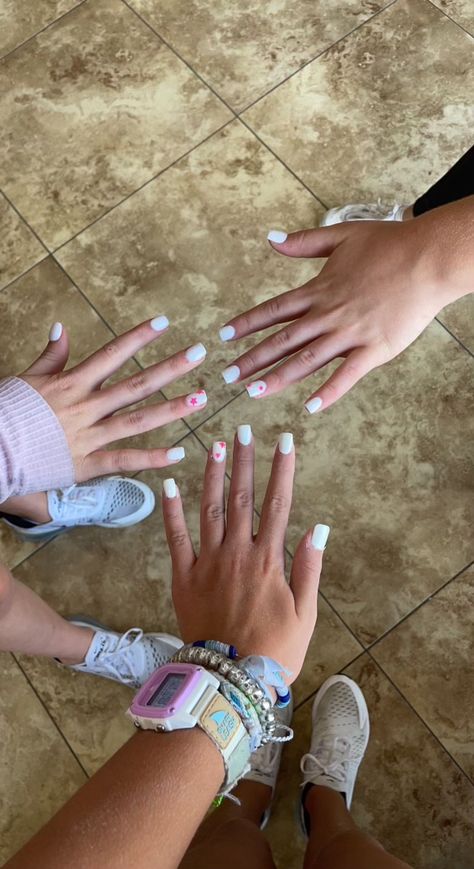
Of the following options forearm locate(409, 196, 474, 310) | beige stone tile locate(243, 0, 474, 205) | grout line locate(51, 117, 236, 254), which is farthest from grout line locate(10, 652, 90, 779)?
beige stone tile locate(243, 0, 474, 205)

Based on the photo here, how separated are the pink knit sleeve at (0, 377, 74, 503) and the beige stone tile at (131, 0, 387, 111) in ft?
3.61

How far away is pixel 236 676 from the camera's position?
0.73 meters

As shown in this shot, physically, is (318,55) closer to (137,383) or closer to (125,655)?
(137,383)

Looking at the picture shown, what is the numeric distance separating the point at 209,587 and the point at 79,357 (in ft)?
2.74

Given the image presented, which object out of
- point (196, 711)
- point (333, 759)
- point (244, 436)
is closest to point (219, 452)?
point (244, 436)

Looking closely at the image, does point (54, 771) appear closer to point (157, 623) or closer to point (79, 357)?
point (157, 623)

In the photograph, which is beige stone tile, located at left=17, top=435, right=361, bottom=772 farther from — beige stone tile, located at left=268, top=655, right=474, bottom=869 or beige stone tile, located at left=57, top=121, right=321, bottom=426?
beige stone tile, located at left=57, top=121, right=321, bottom=426

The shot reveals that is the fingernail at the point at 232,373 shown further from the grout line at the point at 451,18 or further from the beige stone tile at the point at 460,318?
the grout line at the point at 451,18

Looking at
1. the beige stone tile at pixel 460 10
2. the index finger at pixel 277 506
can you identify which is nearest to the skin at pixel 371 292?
the index finger at pixel 277 506

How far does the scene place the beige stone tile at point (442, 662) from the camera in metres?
1.28

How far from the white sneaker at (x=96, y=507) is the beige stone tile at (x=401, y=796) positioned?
59 centimetres

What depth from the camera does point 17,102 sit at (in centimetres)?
172

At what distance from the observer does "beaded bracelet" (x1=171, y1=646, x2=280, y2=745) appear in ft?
2.38

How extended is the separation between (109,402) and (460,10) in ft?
4.85
